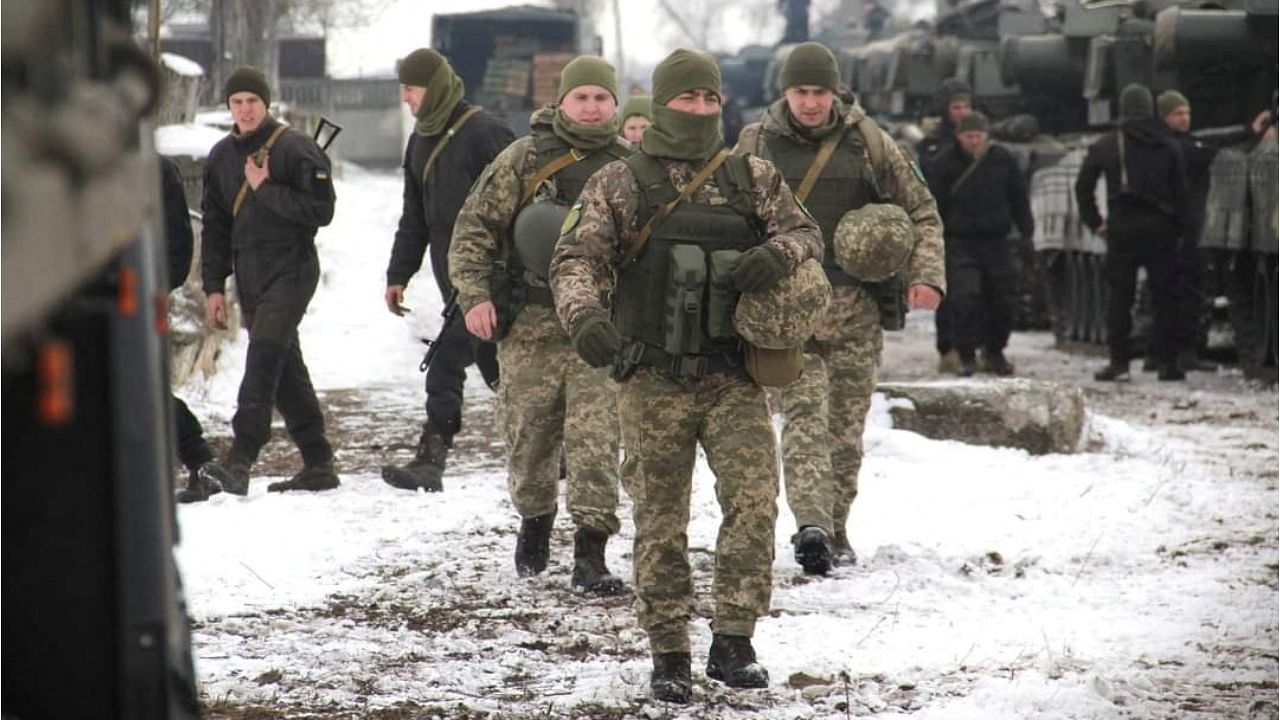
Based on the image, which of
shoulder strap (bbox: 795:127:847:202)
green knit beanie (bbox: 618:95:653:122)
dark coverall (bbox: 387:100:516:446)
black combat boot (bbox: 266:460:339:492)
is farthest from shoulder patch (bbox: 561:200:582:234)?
green knit beanie (bbox: 618:95:653:122)

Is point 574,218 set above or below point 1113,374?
above

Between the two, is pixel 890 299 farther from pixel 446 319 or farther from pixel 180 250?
pixel 180 250

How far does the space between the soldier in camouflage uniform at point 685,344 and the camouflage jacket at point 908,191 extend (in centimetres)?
181

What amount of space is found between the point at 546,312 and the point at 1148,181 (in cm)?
748

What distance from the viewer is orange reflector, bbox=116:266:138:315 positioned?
8.03ft

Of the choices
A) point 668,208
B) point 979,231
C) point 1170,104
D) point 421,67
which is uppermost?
point 421,67

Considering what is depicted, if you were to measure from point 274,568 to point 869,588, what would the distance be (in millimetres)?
1938

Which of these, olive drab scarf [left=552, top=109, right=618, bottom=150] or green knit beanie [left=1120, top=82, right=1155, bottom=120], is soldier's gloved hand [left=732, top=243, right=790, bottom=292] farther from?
green knit beanie [left=1120, top=82, right=1155, bottom=120]

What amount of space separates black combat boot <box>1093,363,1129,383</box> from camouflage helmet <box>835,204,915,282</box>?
679 centimetres

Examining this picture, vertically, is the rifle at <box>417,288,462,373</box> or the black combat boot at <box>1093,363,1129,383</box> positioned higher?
the rifle at <box>417,288,462,373</box>

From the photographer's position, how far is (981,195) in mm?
13844

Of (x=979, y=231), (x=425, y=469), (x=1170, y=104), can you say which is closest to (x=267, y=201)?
(x=425, y=469)

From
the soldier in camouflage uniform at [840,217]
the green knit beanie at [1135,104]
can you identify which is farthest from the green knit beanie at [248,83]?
the green knit beanie at [1135,104]

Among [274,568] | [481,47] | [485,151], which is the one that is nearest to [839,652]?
[274,568]
